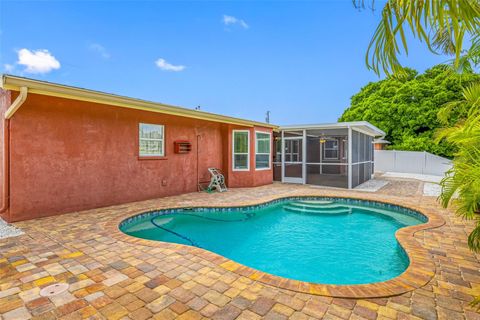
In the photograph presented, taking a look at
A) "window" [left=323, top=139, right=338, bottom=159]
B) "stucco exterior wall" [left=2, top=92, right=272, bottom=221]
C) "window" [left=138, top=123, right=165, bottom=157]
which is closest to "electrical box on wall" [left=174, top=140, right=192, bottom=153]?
"stucco exterior wall" [left=2, top=92, right=272, bottom=221]

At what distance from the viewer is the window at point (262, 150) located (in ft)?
36.4

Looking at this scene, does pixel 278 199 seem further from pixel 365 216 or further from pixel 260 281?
pixel 260 281

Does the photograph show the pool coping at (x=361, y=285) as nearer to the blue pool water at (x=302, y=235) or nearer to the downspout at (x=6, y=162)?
the blue pool water at (x=302, y=235)

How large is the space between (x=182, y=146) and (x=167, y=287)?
21.3ft

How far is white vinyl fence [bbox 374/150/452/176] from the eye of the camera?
54.3 feet

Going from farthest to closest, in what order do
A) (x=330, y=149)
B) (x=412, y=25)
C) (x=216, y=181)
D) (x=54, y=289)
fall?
(x=330, y=149)
(x=216, y=181)
(x=54, y=289)
(x=412, y=25)

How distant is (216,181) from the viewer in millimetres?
9531

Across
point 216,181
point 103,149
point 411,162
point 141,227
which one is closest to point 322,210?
point 216,181

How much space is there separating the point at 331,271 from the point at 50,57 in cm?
2383

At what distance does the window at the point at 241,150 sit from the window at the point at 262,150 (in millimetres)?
522

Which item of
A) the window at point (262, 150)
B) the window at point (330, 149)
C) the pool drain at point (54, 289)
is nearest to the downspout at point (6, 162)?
the pool drain at point (54, 289)

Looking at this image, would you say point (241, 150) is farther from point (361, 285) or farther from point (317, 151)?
point (361, 285)

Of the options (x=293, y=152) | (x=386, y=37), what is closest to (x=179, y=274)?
(x=386, y=37)

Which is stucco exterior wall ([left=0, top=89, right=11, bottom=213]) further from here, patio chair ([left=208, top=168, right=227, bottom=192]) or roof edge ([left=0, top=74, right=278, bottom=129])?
patio chair ([left=208, top=168, right=227, bottom=192])
